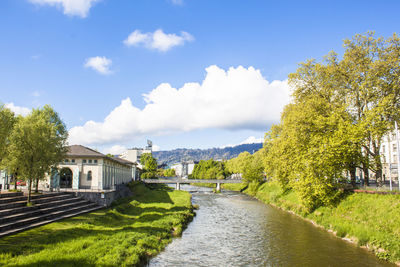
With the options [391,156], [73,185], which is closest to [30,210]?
[73,185]

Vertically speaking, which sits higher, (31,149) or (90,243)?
(31,149)

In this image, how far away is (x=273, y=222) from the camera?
35562 mm

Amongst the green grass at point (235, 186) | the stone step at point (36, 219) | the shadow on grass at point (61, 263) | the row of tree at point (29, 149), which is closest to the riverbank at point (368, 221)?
the shadow on grass at point (61, 263)

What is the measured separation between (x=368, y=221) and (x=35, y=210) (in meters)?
32.4

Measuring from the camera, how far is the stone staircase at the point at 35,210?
75.7 ft

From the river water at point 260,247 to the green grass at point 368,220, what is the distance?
1.00 metres

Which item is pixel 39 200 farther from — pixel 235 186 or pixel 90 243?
pixel 235 186

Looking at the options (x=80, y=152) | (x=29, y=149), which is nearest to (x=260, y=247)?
(x=29, y=149)

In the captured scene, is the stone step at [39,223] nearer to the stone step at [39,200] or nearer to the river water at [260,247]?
the stone step at [39,200]

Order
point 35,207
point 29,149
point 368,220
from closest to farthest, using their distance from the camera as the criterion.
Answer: point 368,220 → point 35,207 → point 29,149

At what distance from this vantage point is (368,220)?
2639 cm

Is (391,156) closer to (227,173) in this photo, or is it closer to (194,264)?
(194,264)

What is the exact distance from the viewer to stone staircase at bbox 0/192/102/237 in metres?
23.1

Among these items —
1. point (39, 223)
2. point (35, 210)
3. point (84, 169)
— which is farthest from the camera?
point (84, 169)
